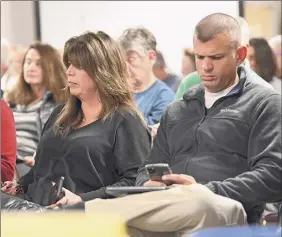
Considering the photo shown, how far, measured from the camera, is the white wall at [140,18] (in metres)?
8.55

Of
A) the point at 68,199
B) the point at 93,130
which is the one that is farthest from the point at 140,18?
the point at 68,199

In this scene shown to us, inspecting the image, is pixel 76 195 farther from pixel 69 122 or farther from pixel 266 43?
pixel 266 43

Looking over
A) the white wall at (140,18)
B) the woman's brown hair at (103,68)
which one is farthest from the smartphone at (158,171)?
the white wall at (140,18)

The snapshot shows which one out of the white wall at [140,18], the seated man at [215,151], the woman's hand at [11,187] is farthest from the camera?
the white wall at [140,18]

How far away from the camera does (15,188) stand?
12.9 ft

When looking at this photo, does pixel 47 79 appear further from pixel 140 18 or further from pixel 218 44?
pixel 140 18

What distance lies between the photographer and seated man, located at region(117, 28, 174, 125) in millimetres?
5000

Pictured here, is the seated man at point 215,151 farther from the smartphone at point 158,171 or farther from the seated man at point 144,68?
the seated man at point 144,68

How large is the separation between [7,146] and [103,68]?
2.20 feet

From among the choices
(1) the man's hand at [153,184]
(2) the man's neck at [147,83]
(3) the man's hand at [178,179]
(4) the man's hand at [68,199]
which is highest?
(3) the man's hand at [178,179]

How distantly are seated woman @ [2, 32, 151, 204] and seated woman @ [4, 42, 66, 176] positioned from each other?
1.24m

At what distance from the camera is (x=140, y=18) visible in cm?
874

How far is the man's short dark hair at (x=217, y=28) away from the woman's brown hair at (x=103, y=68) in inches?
25.0

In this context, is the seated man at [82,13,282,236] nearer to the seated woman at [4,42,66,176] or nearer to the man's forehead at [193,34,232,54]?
the man's forehead at [193,34,232,54]
